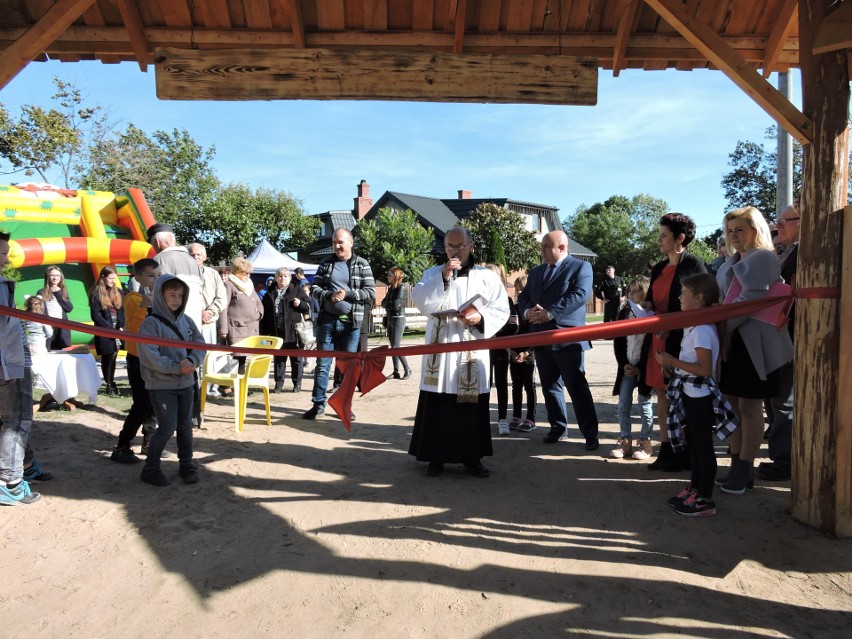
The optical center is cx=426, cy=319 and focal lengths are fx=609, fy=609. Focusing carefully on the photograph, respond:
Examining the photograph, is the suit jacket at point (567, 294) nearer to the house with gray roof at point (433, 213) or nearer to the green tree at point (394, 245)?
the green tree at point (394, 245)

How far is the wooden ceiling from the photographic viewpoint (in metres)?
4.80

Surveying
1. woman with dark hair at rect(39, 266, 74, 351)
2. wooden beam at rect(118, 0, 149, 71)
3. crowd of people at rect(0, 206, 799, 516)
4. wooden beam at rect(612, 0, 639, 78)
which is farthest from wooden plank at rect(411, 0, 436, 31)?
woman with dark hair at rect(39, 266, 74, 351)

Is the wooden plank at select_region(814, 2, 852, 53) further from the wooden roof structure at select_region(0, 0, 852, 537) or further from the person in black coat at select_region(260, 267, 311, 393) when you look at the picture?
the person in black coat at select_region(260, 267, 311, 393)

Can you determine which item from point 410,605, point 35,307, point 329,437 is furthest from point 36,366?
point 410,605

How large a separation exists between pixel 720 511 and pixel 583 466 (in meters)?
1.25

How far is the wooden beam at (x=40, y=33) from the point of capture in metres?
3.96

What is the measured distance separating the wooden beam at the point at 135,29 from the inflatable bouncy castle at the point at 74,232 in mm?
7195

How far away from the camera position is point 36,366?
657 cm

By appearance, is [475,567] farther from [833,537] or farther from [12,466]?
[12,466]

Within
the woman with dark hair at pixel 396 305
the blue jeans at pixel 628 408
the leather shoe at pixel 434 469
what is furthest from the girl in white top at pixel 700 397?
the woman with dark hair at pixel 396 305

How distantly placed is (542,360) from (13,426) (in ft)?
14.2

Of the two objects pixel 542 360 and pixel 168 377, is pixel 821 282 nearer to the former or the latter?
pixel 542 360

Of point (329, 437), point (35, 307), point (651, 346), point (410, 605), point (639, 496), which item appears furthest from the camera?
point (35, 307)

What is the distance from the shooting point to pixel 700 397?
3871 mm
